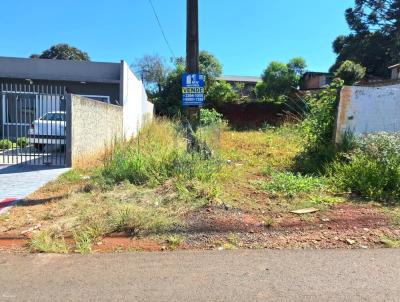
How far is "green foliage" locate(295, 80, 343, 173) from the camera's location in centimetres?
935

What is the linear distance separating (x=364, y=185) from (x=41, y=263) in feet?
17.5

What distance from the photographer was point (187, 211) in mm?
5992

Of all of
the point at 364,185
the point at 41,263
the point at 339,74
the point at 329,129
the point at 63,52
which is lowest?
the point at 41,263

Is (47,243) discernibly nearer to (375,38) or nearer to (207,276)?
(207,276)

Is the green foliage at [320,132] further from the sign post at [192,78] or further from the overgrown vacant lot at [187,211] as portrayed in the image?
the sign post at [192,78]

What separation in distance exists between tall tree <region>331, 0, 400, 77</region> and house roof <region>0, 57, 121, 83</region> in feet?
90.6

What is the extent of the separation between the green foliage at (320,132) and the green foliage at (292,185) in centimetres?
122

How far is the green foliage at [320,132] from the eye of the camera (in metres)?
9.35

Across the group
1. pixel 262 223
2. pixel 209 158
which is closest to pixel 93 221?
pixel 262 223

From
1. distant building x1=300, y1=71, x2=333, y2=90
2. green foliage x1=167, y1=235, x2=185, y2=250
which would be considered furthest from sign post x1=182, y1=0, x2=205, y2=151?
distant building x1=300, y1=71, x2=333, y2=90

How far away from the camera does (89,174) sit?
9.56 m

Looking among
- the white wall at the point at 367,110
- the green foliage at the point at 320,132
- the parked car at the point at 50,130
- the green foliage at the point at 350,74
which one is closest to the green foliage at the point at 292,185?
the green foliage at the point at 320,132

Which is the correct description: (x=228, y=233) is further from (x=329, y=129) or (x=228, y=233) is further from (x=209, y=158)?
(x=329, y=129)

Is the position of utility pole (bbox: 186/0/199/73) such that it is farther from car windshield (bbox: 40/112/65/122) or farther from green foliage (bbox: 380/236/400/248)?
green foliage (bbox: 380/236/400/248)
